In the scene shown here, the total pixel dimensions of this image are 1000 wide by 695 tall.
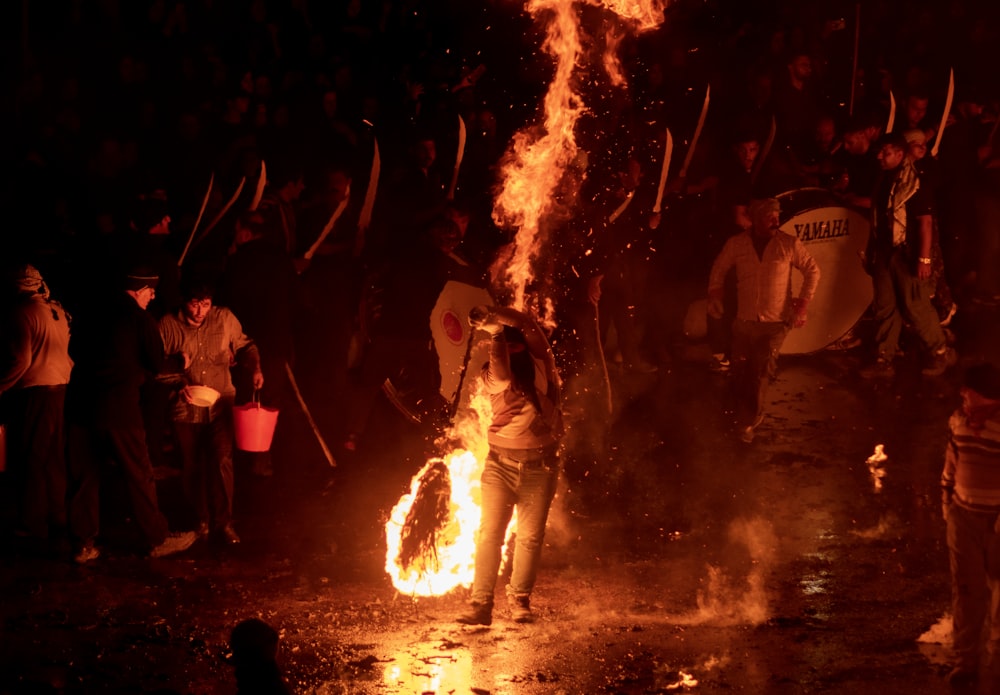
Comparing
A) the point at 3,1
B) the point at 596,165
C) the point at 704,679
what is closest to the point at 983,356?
the point at 596,165

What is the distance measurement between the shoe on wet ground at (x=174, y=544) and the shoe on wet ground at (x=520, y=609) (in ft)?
8.37

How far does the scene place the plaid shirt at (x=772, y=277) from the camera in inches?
438

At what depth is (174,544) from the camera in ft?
28.9

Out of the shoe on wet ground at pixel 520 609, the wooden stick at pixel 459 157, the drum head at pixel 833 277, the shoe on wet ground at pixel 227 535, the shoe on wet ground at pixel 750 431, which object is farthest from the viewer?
the drum head at pixel 833 277

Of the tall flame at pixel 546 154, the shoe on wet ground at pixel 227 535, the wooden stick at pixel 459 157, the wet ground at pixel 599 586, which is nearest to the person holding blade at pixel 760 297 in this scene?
the wet ground at pixel 599 586

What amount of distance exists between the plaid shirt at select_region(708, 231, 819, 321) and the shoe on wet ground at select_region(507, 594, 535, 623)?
453cm

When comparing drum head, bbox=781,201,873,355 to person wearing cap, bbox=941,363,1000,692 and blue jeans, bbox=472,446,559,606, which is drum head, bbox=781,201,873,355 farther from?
person wearing cap, bbox=941,363,1000,692

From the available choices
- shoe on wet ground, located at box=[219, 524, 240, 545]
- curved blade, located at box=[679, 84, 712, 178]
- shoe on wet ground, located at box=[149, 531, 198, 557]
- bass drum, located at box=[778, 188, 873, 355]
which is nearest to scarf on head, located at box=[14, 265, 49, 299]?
shoe on wet ground, located at box=[149, 531, 198, 557]

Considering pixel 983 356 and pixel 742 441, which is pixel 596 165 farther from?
pixel 983 356

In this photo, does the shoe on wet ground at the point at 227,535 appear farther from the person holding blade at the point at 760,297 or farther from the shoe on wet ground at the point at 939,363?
the shoe on wet ground at the point at 939,363

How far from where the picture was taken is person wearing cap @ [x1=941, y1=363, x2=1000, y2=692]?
22.0 ft

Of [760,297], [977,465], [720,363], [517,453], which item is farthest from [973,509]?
[720,363]

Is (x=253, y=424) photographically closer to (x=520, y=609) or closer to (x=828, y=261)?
(x=520, y=609)

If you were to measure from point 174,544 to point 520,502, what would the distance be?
268 cm
